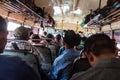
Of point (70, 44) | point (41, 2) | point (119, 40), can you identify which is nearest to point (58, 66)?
point (70, 44)

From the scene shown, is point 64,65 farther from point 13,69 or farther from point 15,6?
point 15,6

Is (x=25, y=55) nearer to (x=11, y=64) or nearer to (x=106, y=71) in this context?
(x=11, y=64)

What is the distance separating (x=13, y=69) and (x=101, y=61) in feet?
1.93

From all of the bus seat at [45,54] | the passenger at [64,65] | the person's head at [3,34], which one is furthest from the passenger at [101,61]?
the bus seat at [45,54]

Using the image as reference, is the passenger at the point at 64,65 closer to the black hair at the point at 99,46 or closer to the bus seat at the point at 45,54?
the black hair at the point at 99,46

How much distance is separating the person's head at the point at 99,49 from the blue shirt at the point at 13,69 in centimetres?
45

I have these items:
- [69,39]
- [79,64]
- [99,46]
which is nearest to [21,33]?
[69,39]

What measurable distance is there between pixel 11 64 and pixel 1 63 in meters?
0.07

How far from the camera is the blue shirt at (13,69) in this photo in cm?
163

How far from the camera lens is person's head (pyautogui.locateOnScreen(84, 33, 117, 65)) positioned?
1651mm

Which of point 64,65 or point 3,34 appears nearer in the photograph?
point 3,34

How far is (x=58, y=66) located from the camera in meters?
3.16

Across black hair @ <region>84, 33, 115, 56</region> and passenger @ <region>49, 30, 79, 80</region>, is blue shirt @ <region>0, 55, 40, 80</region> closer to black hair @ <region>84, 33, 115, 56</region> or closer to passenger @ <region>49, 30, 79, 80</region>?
black hair @ <region>84, 33, 115, 56</region>

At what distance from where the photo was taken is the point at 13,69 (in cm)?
164
